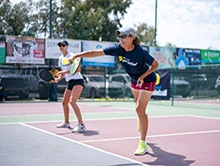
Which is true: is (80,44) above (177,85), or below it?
above

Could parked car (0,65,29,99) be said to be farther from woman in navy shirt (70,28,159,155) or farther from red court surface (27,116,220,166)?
woman in navy shirt (70,28,159,155)

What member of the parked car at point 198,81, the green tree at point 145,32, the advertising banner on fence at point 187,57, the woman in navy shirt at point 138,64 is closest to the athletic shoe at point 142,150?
the woman in navy shirt at point 138,64

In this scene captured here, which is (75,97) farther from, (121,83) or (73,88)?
(121,83)

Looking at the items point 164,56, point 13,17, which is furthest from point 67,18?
point 164,56

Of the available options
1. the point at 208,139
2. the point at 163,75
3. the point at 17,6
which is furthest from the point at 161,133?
the point at 17,6

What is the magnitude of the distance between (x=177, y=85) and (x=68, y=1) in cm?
2250

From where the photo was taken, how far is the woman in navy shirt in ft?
19.6

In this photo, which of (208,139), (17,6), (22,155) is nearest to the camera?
(22,155)

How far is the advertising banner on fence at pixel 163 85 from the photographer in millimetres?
19391

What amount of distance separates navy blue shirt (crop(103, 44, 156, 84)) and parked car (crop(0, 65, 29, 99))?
15.5m

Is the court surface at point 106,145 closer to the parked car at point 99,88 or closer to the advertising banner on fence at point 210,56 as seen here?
the parked car at point 99,88

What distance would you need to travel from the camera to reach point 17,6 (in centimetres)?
3469

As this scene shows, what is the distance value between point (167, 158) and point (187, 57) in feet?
74.8

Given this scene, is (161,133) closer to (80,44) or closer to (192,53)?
(80,44)
